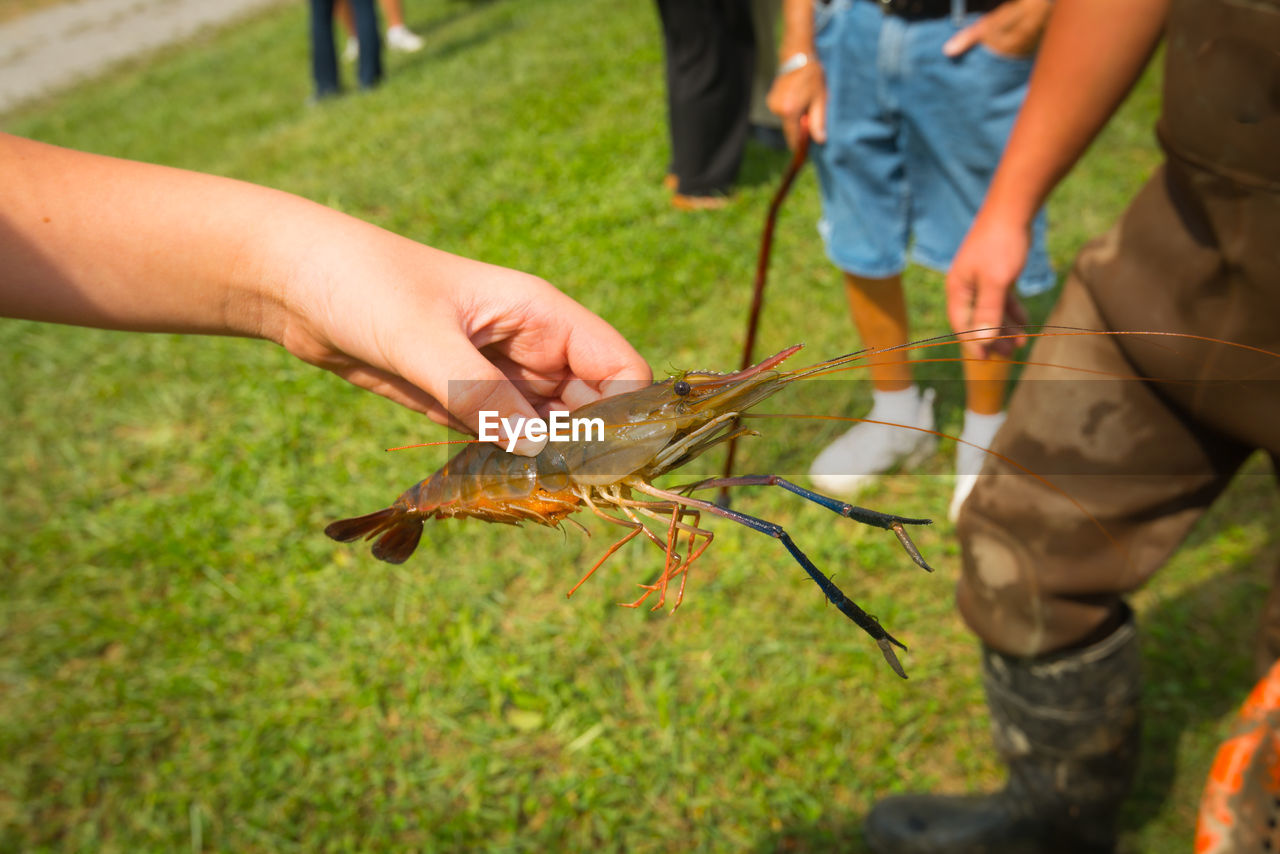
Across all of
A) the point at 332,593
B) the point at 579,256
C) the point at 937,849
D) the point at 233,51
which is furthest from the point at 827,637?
the point at 233,51

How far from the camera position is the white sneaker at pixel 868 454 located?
12.4 ft

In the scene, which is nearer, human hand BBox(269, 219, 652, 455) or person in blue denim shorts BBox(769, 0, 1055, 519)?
human hand BBox(269, 219, 652, 455)

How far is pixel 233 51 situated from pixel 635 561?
1259 cm

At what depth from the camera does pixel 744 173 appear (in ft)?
20.7

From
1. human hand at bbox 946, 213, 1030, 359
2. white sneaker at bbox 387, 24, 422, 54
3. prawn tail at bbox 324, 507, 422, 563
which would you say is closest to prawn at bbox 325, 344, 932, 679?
prawn tail at bbox 324, 507, 422, 563

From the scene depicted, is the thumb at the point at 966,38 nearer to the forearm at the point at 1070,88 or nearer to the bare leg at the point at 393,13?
the forearm at the point at 1070,88

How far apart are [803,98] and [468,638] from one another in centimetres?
258

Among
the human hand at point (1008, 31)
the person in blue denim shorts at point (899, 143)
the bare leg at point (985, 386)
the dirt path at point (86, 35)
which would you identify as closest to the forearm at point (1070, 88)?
the person in blue denim shorts at point (899, 143)

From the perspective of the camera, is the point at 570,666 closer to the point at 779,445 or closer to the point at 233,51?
the point at 779,445

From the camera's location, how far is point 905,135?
11.0 ft

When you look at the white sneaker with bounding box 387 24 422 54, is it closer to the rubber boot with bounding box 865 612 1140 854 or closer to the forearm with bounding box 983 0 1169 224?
the forearm with bounding box 983 0 1169 224

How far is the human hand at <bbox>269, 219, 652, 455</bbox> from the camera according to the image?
5.20 ft

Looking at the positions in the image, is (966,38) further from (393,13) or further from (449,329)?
(393,13)

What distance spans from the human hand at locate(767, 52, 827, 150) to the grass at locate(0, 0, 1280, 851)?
1293 millimetres
